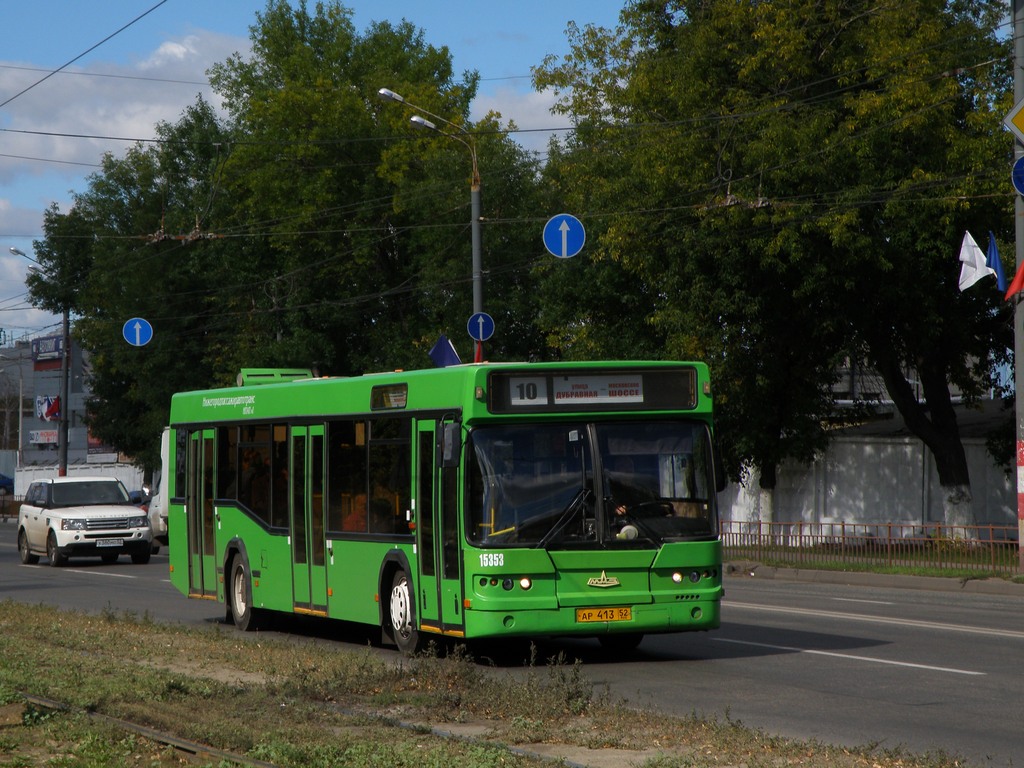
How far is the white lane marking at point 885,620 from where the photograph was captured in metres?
15.9

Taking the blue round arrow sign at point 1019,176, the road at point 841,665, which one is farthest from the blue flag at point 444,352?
the blue round arrow sign at point 1019,176

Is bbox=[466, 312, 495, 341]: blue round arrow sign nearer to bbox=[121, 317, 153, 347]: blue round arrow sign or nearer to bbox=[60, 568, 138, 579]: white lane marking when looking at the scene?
bbox=[60, 568, 138, 579]: white lane marking

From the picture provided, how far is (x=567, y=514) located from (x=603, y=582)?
2.21 ft

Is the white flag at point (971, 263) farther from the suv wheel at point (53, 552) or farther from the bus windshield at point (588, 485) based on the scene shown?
the suv wheel at point (53, 552)

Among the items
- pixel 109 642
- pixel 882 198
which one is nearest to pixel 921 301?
pixel 882 198

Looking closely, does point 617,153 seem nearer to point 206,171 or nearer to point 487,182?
point 487,182

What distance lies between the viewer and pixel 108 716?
9852mm

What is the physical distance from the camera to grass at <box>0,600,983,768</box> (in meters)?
8.05

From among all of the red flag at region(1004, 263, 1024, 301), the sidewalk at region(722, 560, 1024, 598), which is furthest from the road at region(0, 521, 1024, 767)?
the red flag at region(1004, 263, 1024, 301)

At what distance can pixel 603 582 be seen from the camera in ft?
42.3

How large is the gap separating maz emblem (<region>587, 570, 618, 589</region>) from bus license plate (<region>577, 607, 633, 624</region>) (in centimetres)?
20

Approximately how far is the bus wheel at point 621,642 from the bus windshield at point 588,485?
1.53 metres

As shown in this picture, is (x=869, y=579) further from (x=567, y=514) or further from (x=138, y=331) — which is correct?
(x=138, y=331)

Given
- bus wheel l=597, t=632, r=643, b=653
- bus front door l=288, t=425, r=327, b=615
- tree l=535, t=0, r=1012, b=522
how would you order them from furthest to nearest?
tree l=535, t=0, r=1012, b=522 < bus front door l=288, t=425, r=327, b=615 < bus wheel l=597, t=632, r=643, b=653
